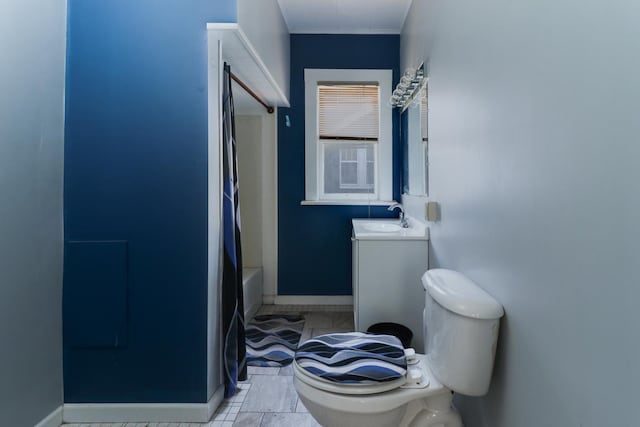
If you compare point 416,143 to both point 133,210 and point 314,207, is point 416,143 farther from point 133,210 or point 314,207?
point 133,210

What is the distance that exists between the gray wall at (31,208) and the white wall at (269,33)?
0.86 m

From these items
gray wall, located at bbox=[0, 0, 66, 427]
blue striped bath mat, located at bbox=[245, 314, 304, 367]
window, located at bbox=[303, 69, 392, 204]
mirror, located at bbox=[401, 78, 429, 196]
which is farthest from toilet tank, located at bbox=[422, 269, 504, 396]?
window, located at bbox=[303, 69, 392, 204]

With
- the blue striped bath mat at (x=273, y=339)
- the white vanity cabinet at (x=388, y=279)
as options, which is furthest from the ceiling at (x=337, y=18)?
the blue striped bath mat at (x=273, y=339)

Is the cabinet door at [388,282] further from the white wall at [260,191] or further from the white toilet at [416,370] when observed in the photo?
the white wall at [260,191]

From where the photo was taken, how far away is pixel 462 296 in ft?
4.09

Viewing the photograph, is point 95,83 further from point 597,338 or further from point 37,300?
point 597,338

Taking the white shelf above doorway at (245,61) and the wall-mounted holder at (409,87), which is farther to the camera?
the wall-mounted holder at (409,87)

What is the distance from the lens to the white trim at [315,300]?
3.58 m

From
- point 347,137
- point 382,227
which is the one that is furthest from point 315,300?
point 347,137

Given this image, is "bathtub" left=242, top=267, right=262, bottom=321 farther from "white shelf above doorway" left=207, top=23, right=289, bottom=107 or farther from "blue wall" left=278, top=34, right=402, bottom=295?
"white shelf above doorway" left=207, top=23, right=289, bottom=107

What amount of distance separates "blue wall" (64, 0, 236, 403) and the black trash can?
1.00 meters

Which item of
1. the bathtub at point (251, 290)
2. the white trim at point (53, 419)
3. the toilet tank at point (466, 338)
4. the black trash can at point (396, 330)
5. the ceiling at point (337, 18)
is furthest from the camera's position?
the bathtub at point (251, 290)

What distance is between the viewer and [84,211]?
1.84 meters

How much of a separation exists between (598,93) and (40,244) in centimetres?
207
